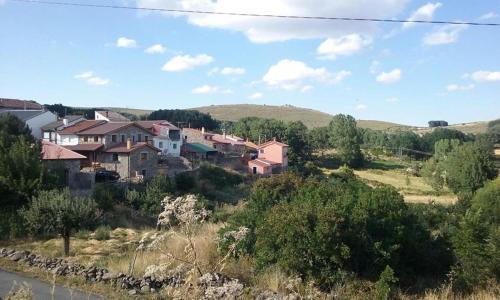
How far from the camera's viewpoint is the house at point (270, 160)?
5934cm

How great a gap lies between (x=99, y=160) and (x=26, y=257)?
3454 cm

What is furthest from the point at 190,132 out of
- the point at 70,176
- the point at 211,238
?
the point at 211,238

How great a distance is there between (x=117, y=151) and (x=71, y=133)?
812cm

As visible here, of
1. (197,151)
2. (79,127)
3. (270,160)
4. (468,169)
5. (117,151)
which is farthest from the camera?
(270,160)

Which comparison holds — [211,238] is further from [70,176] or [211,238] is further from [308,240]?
[70,176]

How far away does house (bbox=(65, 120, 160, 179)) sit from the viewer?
42281 mm

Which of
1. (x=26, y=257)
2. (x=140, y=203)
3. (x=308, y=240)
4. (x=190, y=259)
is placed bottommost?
(x=140, y=203)

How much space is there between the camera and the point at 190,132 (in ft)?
232

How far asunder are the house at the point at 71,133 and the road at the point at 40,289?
1563 inches

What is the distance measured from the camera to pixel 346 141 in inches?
3174

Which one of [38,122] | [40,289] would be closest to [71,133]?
[38,122]

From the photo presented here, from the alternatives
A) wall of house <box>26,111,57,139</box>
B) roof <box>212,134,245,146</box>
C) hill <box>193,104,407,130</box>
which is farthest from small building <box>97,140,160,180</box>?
hill <box>193,104,407,130</box>

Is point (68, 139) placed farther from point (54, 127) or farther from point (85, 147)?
point (85, 147)

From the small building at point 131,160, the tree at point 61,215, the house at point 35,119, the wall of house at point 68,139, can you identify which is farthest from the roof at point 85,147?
the tree at point 61,215
